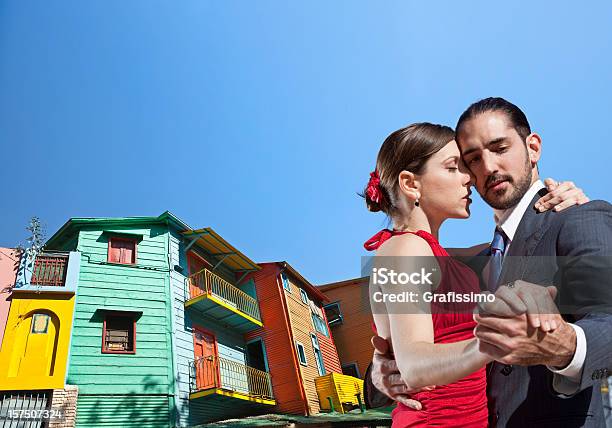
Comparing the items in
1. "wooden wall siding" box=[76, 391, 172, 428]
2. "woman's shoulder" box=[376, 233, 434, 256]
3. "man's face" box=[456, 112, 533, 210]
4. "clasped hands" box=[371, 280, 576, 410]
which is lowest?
"clasped hands" box=[371, 280, 576, 410]

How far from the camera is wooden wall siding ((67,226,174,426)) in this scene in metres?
13.4

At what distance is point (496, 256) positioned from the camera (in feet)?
6.27

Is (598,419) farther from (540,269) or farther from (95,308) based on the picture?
(95,308)

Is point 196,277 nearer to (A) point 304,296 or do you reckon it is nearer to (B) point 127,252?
(B) point 127,252

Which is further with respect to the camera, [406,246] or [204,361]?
[204,361]

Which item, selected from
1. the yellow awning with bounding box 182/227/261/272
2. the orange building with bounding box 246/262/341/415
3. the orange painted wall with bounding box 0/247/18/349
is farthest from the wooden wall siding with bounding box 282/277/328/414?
the orange painted wall with bounding box 0/247/18/349

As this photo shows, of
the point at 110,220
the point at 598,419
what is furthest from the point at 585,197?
the point at 110,220

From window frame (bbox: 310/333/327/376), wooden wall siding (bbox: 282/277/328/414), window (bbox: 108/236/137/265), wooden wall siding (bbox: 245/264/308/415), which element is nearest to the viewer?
window (bbox: 108/236/137/265)

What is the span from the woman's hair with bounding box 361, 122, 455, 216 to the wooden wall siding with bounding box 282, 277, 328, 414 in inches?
687

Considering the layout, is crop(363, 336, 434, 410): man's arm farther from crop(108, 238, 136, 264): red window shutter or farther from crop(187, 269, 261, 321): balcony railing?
crop(108, 238, 136, 264): red window shutter

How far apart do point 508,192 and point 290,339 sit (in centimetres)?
1791

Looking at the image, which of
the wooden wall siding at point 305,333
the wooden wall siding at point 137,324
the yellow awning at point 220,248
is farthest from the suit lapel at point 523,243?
the wooden wall siding at point 305,333

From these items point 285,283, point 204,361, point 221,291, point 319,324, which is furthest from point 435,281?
point 319,324

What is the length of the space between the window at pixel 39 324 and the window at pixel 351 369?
1577 cm
